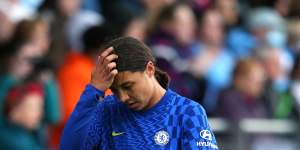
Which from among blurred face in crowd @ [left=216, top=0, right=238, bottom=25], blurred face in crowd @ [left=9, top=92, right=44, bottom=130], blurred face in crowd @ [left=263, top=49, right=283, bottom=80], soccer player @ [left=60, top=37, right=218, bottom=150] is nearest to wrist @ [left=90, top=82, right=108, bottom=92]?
soccer player @ [left=60, top=37, right=218, bottom=150]

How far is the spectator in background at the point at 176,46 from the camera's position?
8.82 meters

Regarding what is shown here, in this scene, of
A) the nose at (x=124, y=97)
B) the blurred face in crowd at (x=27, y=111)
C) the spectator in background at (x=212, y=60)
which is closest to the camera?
the nose at (x=124, y=97)

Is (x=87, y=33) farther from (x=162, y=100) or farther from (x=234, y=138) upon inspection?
(x=162, y=100)

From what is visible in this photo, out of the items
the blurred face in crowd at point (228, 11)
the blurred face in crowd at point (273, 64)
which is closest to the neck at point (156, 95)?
the blurred face in crowd at point (273, 64)

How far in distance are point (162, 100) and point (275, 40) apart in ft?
19.9

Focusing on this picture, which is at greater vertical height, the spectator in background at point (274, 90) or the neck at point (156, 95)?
the spectator in background at point (274, 90)

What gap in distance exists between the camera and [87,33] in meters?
8.78

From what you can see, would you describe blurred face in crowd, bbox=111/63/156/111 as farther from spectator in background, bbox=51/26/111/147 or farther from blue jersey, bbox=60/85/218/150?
spectator in background, bbox=51/26/111/147

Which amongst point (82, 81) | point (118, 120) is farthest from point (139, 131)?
point (82, 81)

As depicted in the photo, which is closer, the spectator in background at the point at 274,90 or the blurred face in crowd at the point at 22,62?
the blurred face in crowd at the point at 22,62

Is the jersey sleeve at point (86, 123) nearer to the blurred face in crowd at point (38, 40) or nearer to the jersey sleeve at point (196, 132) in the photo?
the jersey sleeve at point (196, 132)

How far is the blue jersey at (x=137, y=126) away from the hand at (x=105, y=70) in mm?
88

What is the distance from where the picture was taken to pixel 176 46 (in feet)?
30.9

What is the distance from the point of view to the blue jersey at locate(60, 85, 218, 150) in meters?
5.20
